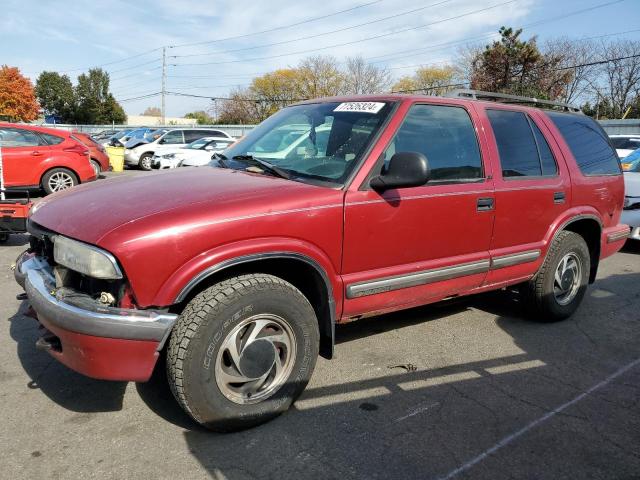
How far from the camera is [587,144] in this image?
15.5ft

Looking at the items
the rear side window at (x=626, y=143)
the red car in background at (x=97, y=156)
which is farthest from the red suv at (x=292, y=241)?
the rear side window at (x=626, y=143)

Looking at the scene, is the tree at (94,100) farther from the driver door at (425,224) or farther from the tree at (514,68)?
the driver door at (425,224)

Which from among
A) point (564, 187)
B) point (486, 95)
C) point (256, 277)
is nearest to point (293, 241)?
point (256, 277)

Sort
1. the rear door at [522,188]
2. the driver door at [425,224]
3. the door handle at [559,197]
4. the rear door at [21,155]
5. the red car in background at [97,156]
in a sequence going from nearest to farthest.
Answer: the driver door at [425,224]
the rear door at [522,188]
the door handle at [559,197]
the rear door at [21,155]
the red car in background at [97,156]

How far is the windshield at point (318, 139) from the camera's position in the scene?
3.21 m

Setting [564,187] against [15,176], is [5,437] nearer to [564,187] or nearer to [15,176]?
[564,187]

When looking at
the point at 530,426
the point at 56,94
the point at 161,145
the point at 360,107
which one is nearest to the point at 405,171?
the point at 360,107

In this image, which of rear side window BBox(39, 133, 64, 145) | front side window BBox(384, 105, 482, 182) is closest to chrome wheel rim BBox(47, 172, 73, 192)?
rear side window BBox(39, 133, 64, 145)

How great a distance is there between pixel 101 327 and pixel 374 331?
7.98 feet

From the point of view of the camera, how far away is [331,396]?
3.17 m

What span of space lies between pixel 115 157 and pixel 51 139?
25.4 feet

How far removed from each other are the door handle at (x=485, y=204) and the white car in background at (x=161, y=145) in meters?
17.3

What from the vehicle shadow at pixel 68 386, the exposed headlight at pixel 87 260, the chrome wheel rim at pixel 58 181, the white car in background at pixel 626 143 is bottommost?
the vehicle shadow at pixel 68 386

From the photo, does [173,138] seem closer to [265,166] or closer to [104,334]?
[265,166]
